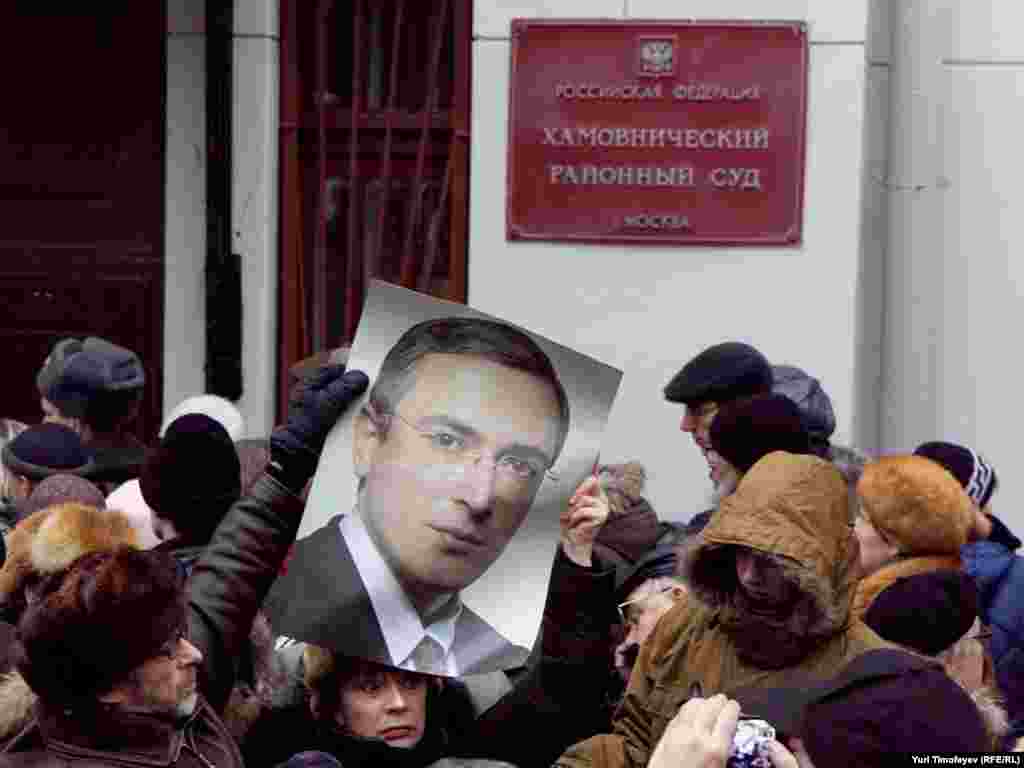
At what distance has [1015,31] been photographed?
311 inches

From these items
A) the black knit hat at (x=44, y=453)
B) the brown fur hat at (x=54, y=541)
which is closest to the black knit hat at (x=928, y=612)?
the brown fur hat at (x=54, y=541)

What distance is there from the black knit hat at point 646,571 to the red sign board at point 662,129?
2.91 m

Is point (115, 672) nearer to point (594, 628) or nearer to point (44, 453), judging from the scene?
point (594, 628)

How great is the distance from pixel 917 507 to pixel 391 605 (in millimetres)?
1359

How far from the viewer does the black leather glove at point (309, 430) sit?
3930 mm

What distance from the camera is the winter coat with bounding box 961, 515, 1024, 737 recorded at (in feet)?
15.8

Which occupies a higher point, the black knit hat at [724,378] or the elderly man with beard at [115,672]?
the black knit hat at [724,378]

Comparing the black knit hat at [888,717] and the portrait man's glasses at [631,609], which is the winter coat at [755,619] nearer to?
the portrait man's glasses at [631,609]

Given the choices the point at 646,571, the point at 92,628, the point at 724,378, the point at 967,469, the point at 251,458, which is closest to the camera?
the point at 92,628

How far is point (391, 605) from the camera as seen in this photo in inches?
157

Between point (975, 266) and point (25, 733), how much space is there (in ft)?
17.6

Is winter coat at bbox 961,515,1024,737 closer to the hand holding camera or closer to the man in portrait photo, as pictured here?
the man in portrait photo

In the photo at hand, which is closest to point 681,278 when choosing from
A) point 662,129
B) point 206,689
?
point 662,129

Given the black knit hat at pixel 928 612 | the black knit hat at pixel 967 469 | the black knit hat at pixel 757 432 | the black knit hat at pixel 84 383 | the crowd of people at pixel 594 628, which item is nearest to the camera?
the crowd of people at pixel 594 628
